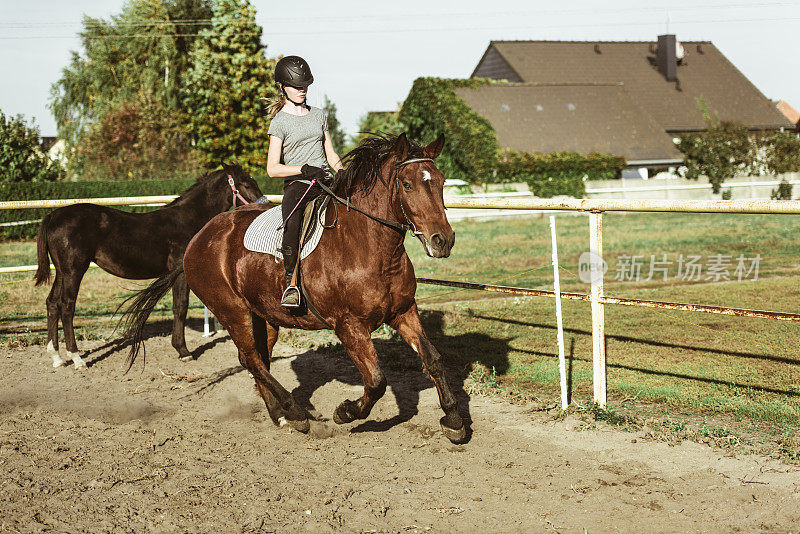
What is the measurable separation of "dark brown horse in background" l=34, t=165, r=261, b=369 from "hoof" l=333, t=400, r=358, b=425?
3687 millimetres

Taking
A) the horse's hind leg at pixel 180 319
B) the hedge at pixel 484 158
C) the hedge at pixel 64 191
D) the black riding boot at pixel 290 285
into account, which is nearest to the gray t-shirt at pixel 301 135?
the black riding boot at pixel 290 285

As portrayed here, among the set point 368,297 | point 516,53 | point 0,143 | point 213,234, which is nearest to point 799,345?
point 368,297

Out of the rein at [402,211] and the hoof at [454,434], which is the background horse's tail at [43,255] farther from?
the hoof at [454,434]

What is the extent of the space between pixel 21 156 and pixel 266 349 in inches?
1167

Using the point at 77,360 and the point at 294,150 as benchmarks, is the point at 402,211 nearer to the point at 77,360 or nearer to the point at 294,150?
the point at 294,150

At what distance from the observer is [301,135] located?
555cm

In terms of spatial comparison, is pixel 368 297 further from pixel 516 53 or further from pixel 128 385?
pixel 516 53

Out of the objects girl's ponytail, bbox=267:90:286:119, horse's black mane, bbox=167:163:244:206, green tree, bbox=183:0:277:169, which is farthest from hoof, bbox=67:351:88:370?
green tree, bbox=183:0:277:169

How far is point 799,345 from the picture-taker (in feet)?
27.2

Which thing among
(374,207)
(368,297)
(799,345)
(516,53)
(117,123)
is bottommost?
(799,345)

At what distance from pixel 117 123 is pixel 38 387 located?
1453 inches

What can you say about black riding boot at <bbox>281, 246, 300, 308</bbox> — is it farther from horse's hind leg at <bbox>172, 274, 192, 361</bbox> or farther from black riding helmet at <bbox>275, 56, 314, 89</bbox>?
horse's hind leg at <bbox>172, 274, 192, 361</bbox>

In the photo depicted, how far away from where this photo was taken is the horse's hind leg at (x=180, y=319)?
8586 millimetres

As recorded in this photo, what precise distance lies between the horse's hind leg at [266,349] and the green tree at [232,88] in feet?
96.6
